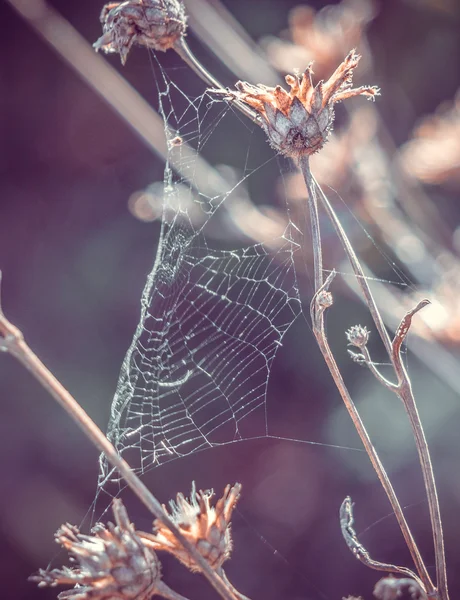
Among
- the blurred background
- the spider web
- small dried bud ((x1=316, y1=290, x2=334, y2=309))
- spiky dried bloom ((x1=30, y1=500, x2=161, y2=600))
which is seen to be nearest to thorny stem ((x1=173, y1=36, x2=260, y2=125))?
small dried bud ((x1=316, y1=290, x2=334, y2=309))

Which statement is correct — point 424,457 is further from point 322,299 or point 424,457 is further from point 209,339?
point 209,339

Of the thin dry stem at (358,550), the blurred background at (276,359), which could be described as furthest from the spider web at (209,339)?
the thin dry stem at (358,550)

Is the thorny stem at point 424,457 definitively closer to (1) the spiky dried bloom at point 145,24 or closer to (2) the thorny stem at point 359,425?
(2) the thorny stem at point 359,425

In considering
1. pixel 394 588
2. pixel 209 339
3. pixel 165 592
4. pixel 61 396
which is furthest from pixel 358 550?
pixel 209 339

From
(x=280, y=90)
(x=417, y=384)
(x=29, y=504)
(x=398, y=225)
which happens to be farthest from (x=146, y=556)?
(x=29, y=504)

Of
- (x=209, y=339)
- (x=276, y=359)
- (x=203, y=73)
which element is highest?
(x=203, y=73)
